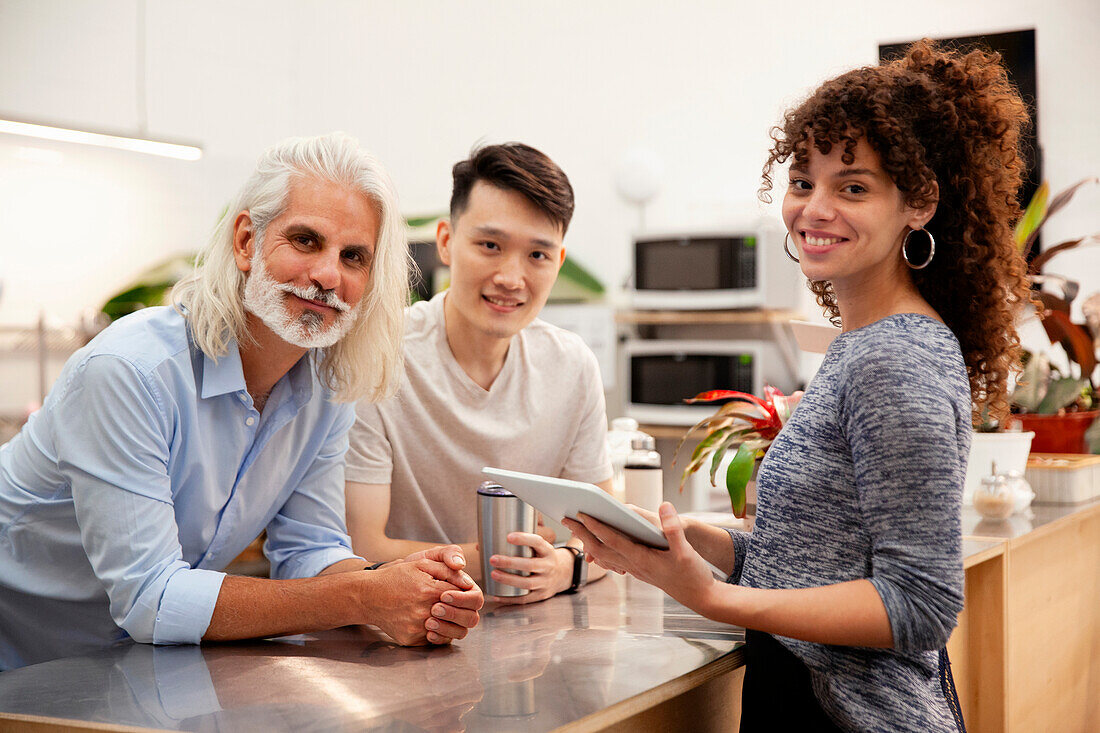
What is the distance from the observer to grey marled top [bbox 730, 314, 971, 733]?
95 cm

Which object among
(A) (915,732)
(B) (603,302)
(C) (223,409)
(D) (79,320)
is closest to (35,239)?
(D) (79,320)

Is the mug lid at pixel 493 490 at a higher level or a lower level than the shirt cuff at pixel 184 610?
higher

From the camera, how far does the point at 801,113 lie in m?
1.12

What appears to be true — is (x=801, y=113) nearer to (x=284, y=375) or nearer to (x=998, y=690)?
(x=284, y=375)

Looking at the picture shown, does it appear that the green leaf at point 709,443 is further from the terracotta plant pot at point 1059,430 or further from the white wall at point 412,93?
the white wall at point 412,93

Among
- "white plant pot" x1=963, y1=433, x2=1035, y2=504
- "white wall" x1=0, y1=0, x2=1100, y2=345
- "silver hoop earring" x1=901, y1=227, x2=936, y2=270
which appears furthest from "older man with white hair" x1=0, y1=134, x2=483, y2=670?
"white wall" x1=0, y1=0, x2=1100, y2=345

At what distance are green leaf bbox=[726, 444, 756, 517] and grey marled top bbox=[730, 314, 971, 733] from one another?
415mm

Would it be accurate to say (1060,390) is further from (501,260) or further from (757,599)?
(757,599)

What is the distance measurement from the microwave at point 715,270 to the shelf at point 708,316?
39 millimetres

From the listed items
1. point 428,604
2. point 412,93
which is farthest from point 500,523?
point 412,93

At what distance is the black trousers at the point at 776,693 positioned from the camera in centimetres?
111

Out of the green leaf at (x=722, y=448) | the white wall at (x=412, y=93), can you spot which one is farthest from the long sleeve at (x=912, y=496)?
the white wall at (x=412, y=93)

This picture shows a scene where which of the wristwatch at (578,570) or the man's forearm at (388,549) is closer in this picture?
the wristwatch at (578,570)

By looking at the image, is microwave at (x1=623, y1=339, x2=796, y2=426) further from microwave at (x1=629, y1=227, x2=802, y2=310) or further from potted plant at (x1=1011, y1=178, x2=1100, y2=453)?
potted plant at (x1=1011, y1=178, x2=1100, y2=453)
